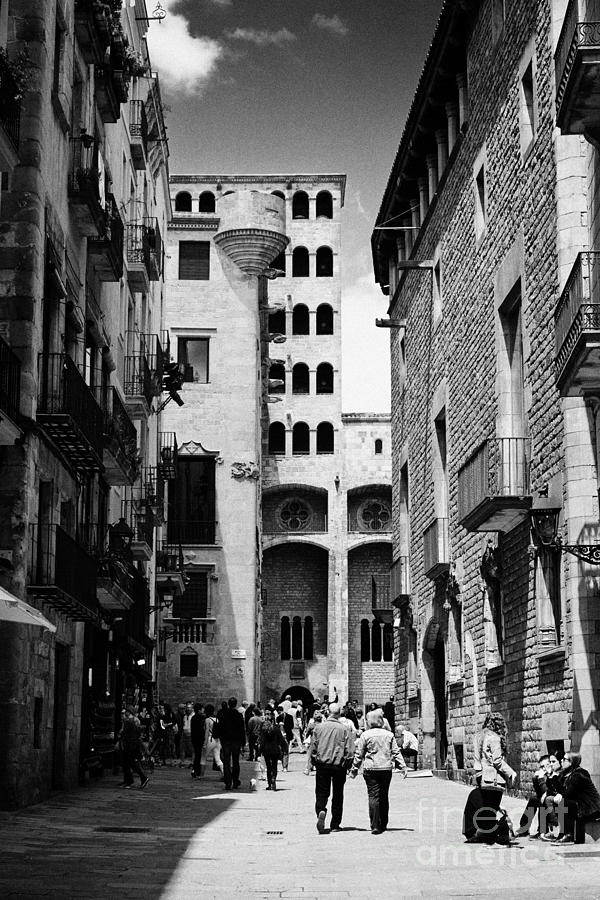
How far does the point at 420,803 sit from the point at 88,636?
718 cm

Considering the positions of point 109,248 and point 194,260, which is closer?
point 109,248

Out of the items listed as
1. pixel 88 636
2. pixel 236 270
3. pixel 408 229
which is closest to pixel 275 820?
pixel 88 636

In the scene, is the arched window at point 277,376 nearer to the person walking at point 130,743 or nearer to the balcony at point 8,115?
the person walking at point 130,743

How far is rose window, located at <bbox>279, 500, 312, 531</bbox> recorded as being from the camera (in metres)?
61.6

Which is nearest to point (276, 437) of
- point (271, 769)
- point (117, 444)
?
point (117, 444)

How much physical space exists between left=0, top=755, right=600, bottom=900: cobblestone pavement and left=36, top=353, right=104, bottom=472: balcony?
5047 millimetres

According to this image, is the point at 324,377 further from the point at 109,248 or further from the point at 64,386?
the point at 64,386

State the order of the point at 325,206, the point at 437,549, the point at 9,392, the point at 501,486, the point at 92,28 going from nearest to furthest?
the point at 9,392 → the point at 501,486 → the point at 92,28 → the point at 437,549 → the point at 325,206

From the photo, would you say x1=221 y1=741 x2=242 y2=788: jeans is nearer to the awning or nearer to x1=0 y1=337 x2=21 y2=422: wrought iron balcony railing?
x1=0 y1=337 x2=21 y2=422: wrought iron balcony railing

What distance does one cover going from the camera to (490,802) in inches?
496

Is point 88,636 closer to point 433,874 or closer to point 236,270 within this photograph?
point 433,874

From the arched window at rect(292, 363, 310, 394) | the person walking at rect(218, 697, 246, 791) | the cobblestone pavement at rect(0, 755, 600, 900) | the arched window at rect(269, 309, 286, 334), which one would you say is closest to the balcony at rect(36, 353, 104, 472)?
the cobblestone pavement at rect(0, 755, 600, 900)

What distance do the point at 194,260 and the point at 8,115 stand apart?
34.5 meters

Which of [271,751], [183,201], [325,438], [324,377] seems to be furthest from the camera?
[324,377]
